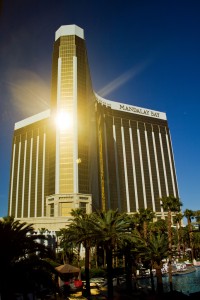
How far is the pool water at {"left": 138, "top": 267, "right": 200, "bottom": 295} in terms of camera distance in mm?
43000

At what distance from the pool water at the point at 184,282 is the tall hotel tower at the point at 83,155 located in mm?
65928

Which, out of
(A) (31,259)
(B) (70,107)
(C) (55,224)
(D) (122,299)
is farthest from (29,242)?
(B) (70,107)

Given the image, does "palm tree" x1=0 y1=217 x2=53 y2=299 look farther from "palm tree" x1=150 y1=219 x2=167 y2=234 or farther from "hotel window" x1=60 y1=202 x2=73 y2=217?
"hotel window" x1=60 y1=202 x2=73 y2=217

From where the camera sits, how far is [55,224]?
115 m

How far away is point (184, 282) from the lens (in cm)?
4844

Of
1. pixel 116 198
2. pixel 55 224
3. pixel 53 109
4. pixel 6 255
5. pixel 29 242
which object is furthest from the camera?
pixel 116 198

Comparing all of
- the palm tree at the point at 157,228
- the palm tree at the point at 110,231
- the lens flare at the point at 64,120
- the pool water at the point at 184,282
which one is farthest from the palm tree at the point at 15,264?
the lens flare at the point at 64,120

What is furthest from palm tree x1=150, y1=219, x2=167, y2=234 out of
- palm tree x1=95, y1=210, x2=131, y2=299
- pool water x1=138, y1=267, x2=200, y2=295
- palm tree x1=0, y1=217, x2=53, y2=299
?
palm tree x1=0, y1=217, x2=53, y2=299

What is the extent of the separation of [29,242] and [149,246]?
72.2ft

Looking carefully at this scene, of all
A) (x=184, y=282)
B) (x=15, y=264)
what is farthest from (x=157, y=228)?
(x=15, y=264)

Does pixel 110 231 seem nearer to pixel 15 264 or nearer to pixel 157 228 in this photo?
pixel 15 264

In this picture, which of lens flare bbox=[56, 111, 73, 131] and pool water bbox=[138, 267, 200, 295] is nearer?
pool water bbox=[138, 267, 200, 295]

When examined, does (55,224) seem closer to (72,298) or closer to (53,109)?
(53,109)

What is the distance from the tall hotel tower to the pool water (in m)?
65.9
